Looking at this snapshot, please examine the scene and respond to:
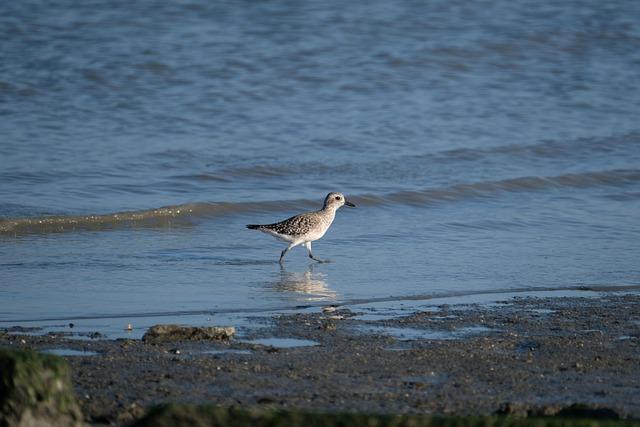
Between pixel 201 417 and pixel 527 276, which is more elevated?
pixel 201 417

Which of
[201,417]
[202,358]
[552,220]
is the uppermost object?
[201,417]

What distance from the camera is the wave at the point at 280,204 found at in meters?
12.4

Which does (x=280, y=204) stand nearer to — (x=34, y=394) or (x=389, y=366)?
(x=389, y=366)

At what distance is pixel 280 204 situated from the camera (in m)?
14.0

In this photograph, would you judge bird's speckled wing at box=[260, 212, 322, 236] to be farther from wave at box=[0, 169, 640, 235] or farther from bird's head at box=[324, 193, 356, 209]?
wave at box=[0, 169, 640, 235]

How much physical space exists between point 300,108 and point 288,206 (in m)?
5.31

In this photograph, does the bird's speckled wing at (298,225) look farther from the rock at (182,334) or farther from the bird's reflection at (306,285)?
the rock at (182,334)

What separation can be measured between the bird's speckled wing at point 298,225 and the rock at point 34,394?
691 cm

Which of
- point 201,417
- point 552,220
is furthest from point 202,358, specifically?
point 552,220

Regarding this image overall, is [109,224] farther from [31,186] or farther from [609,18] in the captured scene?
[609,18]

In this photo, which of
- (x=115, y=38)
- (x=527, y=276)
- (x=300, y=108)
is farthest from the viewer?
(x=115, y=38)

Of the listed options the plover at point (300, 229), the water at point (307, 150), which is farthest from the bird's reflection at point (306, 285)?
the plover at point (300, 229)

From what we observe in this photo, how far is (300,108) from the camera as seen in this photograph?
62.3 feet

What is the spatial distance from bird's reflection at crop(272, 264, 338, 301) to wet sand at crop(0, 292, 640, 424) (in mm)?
968
